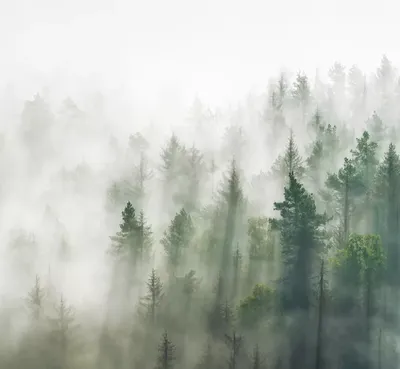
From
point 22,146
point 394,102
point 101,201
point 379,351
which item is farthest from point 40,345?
point 394,102

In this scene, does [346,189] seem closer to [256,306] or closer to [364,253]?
[364,253]

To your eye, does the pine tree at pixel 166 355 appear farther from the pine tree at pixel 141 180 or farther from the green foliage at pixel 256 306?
the pine tree at pixel 141 180

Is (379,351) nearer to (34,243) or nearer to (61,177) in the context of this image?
(34,243)

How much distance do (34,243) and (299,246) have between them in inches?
1384

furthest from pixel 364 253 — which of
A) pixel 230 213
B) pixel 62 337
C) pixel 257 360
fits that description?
pixel 62 337

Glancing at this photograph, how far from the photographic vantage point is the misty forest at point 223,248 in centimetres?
4569

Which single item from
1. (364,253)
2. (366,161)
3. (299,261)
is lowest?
(299,261)

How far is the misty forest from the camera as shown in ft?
150

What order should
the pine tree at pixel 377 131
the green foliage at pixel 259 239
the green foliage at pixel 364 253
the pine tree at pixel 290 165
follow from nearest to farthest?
the green foliage at pixel 364 253, the green foliage at pixel 259 239, the pine tree at pixel 290 165, the pine tree at pixel 377 131

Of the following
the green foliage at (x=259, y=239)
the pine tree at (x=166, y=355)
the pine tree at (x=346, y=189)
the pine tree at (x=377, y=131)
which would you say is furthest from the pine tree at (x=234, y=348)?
the pine tree at (x=377, y=131)

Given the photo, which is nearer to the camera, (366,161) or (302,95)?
(366,161)

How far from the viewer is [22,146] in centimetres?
9194

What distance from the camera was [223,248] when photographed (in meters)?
57.0

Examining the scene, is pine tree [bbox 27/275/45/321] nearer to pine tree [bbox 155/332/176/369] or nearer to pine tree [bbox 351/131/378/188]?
pine tree [bbox 155/332/176/369]
